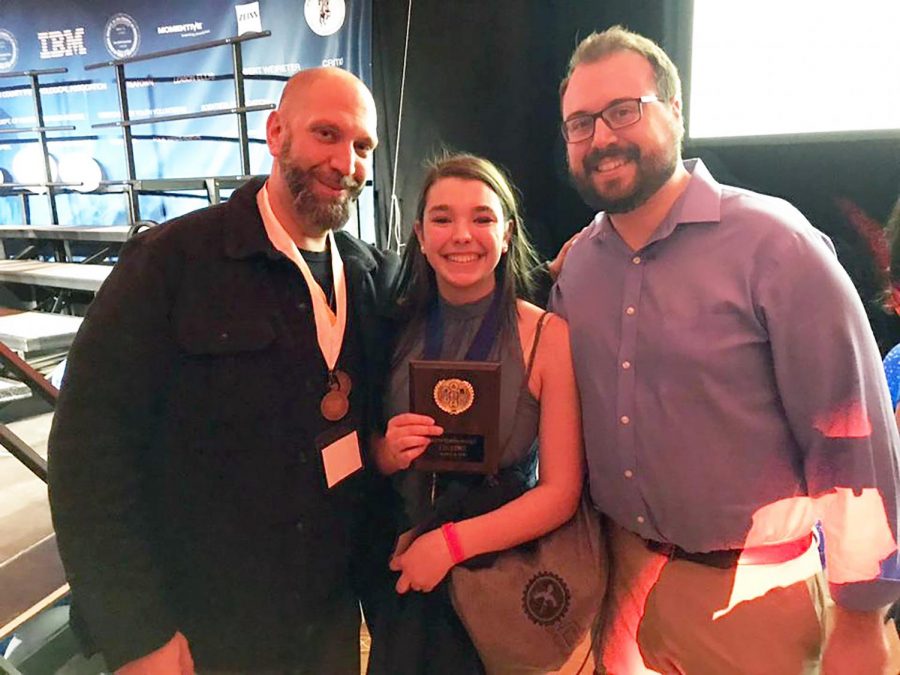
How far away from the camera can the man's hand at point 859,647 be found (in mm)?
1173

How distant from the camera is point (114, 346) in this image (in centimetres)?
118

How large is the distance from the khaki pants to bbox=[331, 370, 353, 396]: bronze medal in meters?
0.67

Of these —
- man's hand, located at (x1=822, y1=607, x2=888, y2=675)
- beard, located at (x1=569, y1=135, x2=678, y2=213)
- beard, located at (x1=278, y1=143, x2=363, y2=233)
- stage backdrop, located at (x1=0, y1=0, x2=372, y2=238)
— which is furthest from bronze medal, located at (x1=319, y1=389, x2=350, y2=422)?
stage backdrop, located at (x1=0, y1=0, x2=372, y2=238)

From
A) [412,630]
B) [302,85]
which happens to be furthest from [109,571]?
[302,85]

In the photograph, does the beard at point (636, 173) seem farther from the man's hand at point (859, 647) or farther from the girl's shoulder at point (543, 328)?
the man's hand at point (859, 647)

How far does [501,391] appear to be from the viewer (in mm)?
1294

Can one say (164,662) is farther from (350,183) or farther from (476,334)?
(350,183)

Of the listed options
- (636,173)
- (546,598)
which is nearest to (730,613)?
(546,598)

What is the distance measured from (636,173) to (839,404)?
56 centimetres

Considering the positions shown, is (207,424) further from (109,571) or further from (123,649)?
(123,649)

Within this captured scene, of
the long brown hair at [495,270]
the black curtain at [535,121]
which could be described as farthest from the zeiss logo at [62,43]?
the long brown hair at [495,270]

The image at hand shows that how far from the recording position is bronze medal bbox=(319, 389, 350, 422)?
52.8 inches

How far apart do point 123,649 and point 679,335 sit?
45.9 inches

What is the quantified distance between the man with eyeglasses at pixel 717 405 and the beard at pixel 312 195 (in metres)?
0.50
